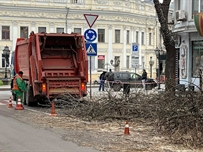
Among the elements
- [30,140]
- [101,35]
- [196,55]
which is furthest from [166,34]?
[101,35]

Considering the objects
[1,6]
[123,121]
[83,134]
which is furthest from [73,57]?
[1,6]

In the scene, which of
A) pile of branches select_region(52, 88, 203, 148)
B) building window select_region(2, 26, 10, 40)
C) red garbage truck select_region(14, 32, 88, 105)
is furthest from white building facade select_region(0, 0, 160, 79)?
pile of branches select_region(52, 88, 203, 148)

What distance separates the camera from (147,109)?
13281 millimetres

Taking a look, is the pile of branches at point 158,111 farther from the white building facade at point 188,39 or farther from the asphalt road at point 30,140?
the white building facade at point 188,39

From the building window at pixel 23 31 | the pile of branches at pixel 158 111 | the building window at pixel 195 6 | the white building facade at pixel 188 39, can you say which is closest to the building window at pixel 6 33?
the building window at pixel 23 31

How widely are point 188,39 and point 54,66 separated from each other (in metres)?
12.7

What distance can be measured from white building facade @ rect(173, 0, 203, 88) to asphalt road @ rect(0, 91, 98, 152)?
52.3 ft

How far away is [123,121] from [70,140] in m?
3.34

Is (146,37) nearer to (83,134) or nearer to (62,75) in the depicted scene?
(62,75)

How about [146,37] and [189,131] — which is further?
[146,37]

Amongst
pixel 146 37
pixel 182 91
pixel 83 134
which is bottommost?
pixel 83 134

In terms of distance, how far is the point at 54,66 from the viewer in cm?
1872

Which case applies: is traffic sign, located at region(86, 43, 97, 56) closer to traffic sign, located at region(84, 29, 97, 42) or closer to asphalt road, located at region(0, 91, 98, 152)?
traffic sign, located at region(84, 29, 97, 42)

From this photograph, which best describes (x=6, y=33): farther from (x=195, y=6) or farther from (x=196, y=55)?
(x=195, y=6)
